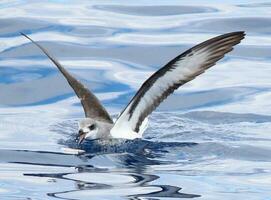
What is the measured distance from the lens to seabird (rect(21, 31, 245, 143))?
33.2 ft

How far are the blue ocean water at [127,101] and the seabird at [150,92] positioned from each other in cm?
16

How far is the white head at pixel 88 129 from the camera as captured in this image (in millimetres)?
10625

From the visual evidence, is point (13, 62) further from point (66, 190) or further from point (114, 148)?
point (66, 190)

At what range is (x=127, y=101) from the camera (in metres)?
12.6

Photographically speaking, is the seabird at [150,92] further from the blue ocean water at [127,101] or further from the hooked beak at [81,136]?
the blue ocean water at [127,101]

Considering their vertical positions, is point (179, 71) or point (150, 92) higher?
point (179, 71)

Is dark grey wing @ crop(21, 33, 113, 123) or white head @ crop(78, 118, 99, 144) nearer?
white head @ crop(78, 118, 99, 144)

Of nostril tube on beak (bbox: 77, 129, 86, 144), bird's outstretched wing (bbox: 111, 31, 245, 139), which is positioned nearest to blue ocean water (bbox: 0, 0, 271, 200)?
nostril tube on beak (bbox: 77, 129, 86, 144)

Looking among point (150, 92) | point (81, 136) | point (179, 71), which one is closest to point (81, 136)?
point (81, 136)

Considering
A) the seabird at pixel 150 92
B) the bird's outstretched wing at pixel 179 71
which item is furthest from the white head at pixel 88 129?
the bird's outstretched wing at pixel 179 71

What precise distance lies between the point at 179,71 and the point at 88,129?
107 centimetres

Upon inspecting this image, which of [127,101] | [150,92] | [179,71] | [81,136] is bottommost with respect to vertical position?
[81,136]

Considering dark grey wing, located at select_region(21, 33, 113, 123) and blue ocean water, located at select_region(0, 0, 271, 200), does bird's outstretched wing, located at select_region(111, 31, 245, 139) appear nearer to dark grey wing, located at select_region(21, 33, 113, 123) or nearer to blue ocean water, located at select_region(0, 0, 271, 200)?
blue ocean water, located at select_region(0, 0, 271, 200)

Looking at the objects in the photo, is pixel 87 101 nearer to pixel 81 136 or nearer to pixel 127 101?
pixel 81 136
